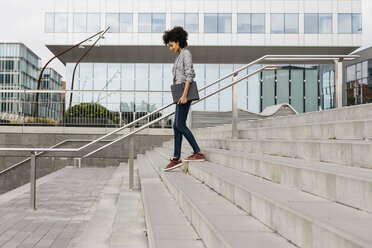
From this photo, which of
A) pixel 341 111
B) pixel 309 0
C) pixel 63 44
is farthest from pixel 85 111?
pixel 309 0

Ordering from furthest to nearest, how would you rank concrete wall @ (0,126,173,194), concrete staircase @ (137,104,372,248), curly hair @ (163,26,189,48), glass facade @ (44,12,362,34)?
1. glass facade @ (44,12,362,34)
2. concrete wall @ (0,126,173,194)
3. curly hair @ (163,26,189,48)
4. concrete staircase @ (137,104,372,248)

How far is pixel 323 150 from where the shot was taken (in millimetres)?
3203

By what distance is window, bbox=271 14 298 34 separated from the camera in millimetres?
28922

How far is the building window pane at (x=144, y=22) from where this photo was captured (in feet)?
95.2

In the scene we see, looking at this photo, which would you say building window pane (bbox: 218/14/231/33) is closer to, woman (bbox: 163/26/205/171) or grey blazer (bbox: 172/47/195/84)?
woman (bbox: 163/26/205/171)

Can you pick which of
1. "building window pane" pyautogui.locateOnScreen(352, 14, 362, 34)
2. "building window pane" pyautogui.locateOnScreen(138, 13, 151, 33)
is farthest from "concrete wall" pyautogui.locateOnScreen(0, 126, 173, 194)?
"building window pane" pyautogui.locateOnScreen(352, 14, 362, 34)

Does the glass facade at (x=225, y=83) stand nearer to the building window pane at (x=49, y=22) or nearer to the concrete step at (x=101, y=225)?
the building window pane at (x=49, y=22)

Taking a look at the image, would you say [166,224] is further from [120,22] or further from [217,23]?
[120,22]

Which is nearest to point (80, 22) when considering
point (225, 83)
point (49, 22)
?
point (49, 22)

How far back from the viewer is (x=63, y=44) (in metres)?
28.7

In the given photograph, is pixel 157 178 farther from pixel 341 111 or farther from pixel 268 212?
pixel 268 212

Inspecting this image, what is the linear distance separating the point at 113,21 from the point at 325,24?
1778 cm

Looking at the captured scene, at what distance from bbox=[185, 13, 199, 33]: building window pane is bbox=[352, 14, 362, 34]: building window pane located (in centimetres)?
1314

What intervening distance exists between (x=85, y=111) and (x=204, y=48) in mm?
18008
